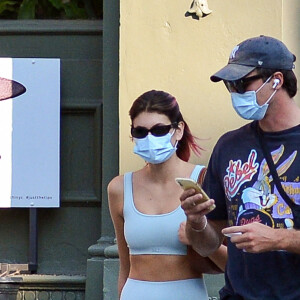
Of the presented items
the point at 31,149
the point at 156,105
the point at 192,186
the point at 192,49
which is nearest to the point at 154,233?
the point at 156,105

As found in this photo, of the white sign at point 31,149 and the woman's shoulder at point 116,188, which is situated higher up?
the white sign at point 31,149

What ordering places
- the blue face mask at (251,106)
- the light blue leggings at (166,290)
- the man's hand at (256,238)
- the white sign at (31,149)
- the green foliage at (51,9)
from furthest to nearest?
the green foliage at (51,9) → the white sign at (31,149) → the light blue leggings at (166,290) → the blue face mask at (251,106) → the man's hand at (256,238)

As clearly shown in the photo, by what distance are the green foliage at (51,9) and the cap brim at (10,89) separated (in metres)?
0.57

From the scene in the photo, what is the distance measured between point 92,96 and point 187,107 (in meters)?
1.04

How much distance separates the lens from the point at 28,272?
703cm

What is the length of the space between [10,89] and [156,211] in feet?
9.57

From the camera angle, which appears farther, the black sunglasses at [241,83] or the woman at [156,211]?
the woman at [156,211]

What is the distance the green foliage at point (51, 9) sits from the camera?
7227 millimetres

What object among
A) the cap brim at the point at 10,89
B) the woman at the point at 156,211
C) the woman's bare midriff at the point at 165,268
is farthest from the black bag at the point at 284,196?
the cap brim at the point at 10,89

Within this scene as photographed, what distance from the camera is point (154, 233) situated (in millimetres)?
4238

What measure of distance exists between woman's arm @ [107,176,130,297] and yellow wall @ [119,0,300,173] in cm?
184

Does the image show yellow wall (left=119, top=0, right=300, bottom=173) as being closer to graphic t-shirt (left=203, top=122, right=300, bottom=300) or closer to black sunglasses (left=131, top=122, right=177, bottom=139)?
black sunglasses (left=131, top=122, right=177, bottom=139)

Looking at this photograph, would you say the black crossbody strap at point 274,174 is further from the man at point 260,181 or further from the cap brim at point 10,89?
the cap brim at point 10,89

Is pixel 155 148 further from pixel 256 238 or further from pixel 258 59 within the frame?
pixel 256 238
